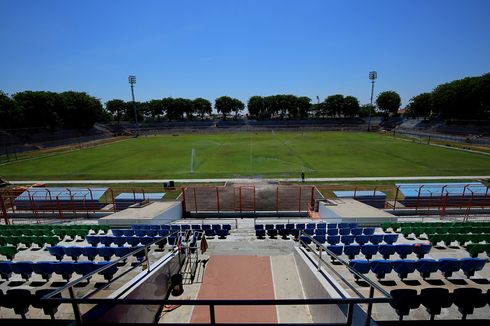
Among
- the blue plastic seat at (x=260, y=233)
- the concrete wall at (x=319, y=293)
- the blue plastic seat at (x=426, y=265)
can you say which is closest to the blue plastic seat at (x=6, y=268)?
the concrete wall at (x=319, y=293)

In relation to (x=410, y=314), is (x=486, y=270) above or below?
below

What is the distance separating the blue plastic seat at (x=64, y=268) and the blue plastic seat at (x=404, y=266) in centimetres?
1108

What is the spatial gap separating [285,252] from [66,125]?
11088cm

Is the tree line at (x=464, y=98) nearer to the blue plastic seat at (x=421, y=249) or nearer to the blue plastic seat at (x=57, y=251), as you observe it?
the blue plastic seat at (x=421, y=249)

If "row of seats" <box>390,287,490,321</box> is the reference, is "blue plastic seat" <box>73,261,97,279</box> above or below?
below

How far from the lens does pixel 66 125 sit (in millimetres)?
96500

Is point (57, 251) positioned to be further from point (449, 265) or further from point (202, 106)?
point (202, 106)

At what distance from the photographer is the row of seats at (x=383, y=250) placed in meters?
10.7

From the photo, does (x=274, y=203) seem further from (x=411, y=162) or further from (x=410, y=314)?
(x=411, y=162)

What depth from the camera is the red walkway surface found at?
6480 millimetres

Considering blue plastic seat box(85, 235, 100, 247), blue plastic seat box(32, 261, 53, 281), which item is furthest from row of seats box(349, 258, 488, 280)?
blue plastic seat box(85, 235, 100, 247)

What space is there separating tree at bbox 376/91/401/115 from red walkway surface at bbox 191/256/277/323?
161 m

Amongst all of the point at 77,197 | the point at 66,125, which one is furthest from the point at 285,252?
the point at 66,125

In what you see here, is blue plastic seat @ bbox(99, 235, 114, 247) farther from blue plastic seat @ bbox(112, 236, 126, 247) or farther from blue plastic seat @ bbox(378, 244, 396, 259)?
blue plastic seat @ bbox(378, 244, 396, 259)
